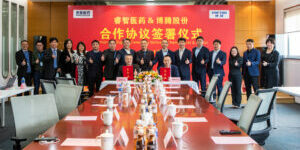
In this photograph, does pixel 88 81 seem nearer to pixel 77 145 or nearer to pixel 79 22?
pixel 79 22

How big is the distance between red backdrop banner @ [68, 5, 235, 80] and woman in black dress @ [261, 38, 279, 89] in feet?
7.17

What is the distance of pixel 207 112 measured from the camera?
2930mm

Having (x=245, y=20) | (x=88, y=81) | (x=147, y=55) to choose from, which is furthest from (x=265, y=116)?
(x=245, y=20)

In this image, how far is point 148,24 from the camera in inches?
363

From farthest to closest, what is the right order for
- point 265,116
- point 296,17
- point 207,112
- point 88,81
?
point 296,17 < point 88,81 < point 265,116 < point 207,112

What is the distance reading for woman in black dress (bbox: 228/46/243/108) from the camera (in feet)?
23.3

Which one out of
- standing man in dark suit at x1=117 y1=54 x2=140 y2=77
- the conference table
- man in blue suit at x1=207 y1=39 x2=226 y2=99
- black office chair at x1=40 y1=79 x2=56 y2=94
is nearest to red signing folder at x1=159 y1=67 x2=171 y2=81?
standing man in dark suit at x1=117 y1=54 x2=140 y2=77

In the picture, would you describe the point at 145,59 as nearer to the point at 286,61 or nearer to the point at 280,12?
the point at 286,61

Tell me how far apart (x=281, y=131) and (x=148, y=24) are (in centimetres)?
528

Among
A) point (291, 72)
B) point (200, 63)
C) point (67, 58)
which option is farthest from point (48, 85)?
point (291, 72)

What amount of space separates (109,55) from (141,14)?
259 cm

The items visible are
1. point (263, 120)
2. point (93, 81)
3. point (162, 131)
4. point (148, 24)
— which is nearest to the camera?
point (162, 131)

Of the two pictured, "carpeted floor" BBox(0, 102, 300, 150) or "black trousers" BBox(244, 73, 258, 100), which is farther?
"black trousers" BBox(244, 73, 258, 100)

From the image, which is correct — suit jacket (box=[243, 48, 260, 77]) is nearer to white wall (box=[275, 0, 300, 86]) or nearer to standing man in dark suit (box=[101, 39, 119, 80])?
white wall (box=[275, 0, 300, 86])
